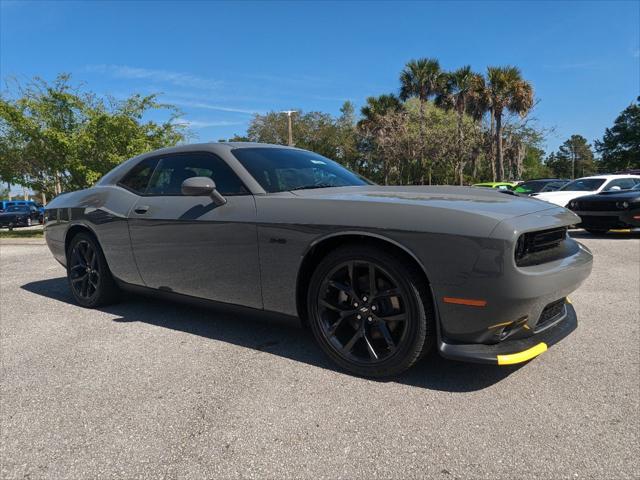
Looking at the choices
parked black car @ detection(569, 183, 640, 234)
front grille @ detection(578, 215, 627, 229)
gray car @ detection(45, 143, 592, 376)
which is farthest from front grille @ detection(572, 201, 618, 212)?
gray car @ detection(45, 143, 592, 376)

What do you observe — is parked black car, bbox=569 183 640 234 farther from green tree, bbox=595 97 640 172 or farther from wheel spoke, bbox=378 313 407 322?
green tree, bbox=595 97 640 172

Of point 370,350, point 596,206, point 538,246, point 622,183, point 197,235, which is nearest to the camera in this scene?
point 538,246

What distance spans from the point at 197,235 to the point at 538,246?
223 cm

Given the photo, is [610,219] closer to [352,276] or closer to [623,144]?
→ [352,276]

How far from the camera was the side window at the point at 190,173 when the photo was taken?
3330 millimetres

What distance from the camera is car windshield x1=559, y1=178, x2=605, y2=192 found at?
12438mm

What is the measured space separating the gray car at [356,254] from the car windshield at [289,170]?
1cm

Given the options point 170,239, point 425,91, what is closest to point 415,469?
point 170,239

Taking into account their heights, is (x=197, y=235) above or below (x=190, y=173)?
below

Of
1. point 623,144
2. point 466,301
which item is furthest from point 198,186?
point 623,144

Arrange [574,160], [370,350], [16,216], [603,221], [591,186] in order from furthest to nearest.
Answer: [574,160], [16,216], [591,186], [603,221], [370,350]

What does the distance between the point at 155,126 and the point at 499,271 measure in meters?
16.6

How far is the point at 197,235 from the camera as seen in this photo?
333 cm

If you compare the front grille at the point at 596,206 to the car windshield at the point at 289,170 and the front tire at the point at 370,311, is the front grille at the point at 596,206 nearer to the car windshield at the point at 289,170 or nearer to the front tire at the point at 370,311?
the car windshield at the point at 289,170
